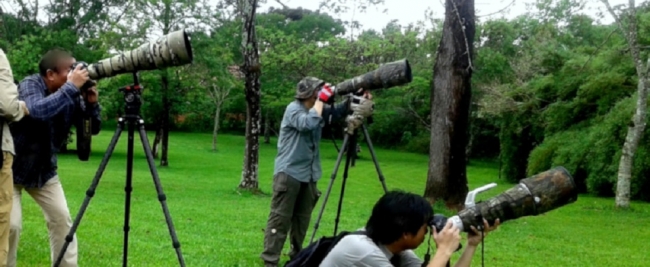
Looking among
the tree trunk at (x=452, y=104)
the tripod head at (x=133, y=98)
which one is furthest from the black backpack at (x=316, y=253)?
the tree trunk at (x=452, y=104)

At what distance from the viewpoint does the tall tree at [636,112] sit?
502 inches

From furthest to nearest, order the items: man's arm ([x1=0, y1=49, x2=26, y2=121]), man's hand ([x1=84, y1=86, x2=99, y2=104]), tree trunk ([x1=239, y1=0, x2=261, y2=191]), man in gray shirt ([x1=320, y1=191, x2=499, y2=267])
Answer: tree trunk ([x1=239, y1=0, x2=261, y2=191])
man's hand ([x1=84, y1=86, x2=99, y2=104])
man's arm ([x1=0, y1=49, x2=26, y2=121])
man in gray shirt ([x1=320, y1=191, x2=499, y2=267])

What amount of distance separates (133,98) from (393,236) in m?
1.89

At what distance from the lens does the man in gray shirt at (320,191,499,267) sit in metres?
2.91

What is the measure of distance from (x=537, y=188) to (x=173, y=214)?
8029 mm

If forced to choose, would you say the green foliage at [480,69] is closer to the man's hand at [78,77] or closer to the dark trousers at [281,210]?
the dark trousers at [281,210]

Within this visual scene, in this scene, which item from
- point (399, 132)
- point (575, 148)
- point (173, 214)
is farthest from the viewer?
point (399, 132)

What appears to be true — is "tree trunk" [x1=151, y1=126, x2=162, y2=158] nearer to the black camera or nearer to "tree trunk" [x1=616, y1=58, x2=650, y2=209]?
"tree trunk" [x1=616, y1=58, x2=650, y2=209]

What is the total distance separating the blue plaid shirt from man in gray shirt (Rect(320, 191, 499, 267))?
1817mm

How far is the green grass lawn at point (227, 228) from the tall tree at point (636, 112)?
0.54 meters

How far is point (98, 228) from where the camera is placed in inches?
306

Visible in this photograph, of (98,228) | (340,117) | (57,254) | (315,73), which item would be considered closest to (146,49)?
(57,254)

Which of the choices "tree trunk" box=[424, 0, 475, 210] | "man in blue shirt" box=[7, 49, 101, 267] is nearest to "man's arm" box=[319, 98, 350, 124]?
"man in blue shirt" box=[7, 49, 101, 267]

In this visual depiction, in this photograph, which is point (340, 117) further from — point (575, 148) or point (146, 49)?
point (575, 148)
